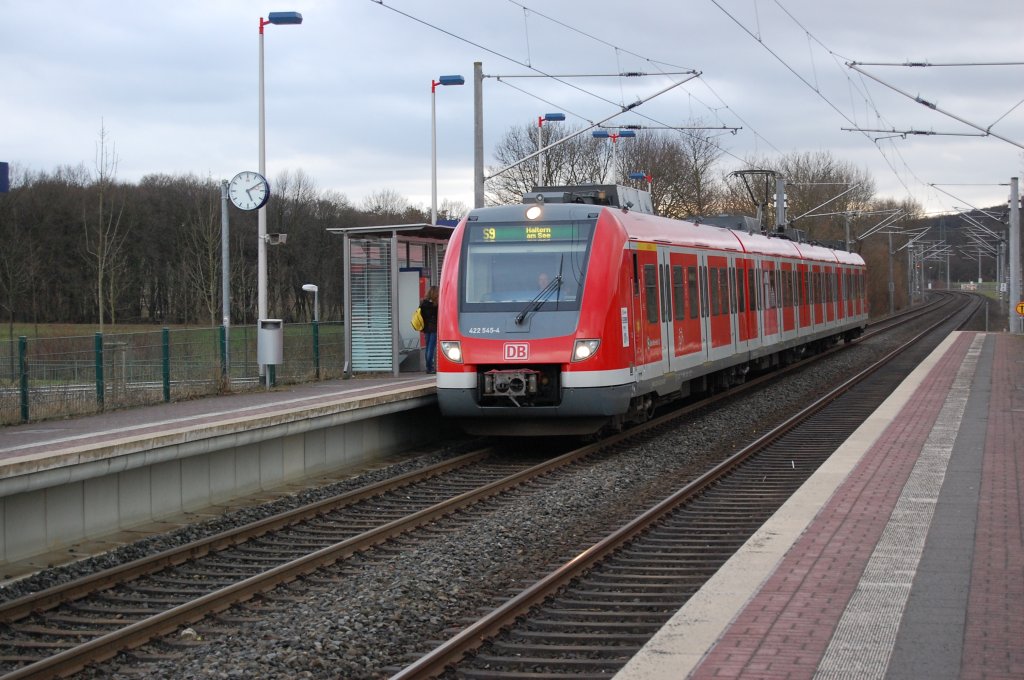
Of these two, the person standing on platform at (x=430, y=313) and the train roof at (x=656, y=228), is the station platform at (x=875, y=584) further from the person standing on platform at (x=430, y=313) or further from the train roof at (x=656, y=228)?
the person standing on platform at (x=430, y=313)

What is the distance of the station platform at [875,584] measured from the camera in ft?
19.0

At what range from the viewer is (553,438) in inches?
670

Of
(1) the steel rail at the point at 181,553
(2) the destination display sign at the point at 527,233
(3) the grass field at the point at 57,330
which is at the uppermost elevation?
(2) the destination display sign at the point at 527,233

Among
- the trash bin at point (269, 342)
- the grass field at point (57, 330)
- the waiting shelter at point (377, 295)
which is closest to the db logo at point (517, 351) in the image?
the trash bin at point (269, 342)

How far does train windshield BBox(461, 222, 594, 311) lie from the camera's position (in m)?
14.6

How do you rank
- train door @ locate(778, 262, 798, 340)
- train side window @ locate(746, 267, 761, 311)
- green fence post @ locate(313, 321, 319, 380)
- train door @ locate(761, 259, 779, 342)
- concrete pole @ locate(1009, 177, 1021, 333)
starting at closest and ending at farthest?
green fence post @ locate(313, 321, 319, 380) → train side window @ locate(746, 267, 761, 311) → train door @ locate(761, 259, 779, 342) → train door @ locate(778, 262, 798, 340) → concrete pole @ locate(1009, 177, 1021, 333)

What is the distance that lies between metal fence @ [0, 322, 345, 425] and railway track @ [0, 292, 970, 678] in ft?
20.8

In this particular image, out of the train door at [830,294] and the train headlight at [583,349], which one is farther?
the train door at [830,294]

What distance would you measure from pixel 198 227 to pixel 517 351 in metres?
43.2

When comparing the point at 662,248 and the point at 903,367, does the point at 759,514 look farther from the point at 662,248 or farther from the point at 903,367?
the point at 903,367

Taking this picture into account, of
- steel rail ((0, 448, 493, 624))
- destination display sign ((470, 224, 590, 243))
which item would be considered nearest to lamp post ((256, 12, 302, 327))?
destination display sign ((470, 224, 590, 243))

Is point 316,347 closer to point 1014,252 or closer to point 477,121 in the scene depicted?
point 477,121

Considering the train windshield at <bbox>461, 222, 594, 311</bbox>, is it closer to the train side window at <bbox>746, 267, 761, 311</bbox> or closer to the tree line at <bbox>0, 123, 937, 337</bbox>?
the train side window at <bbox>746, 267, 761, 311</bbox>

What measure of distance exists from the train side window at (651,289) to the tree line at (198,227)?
32.9m
